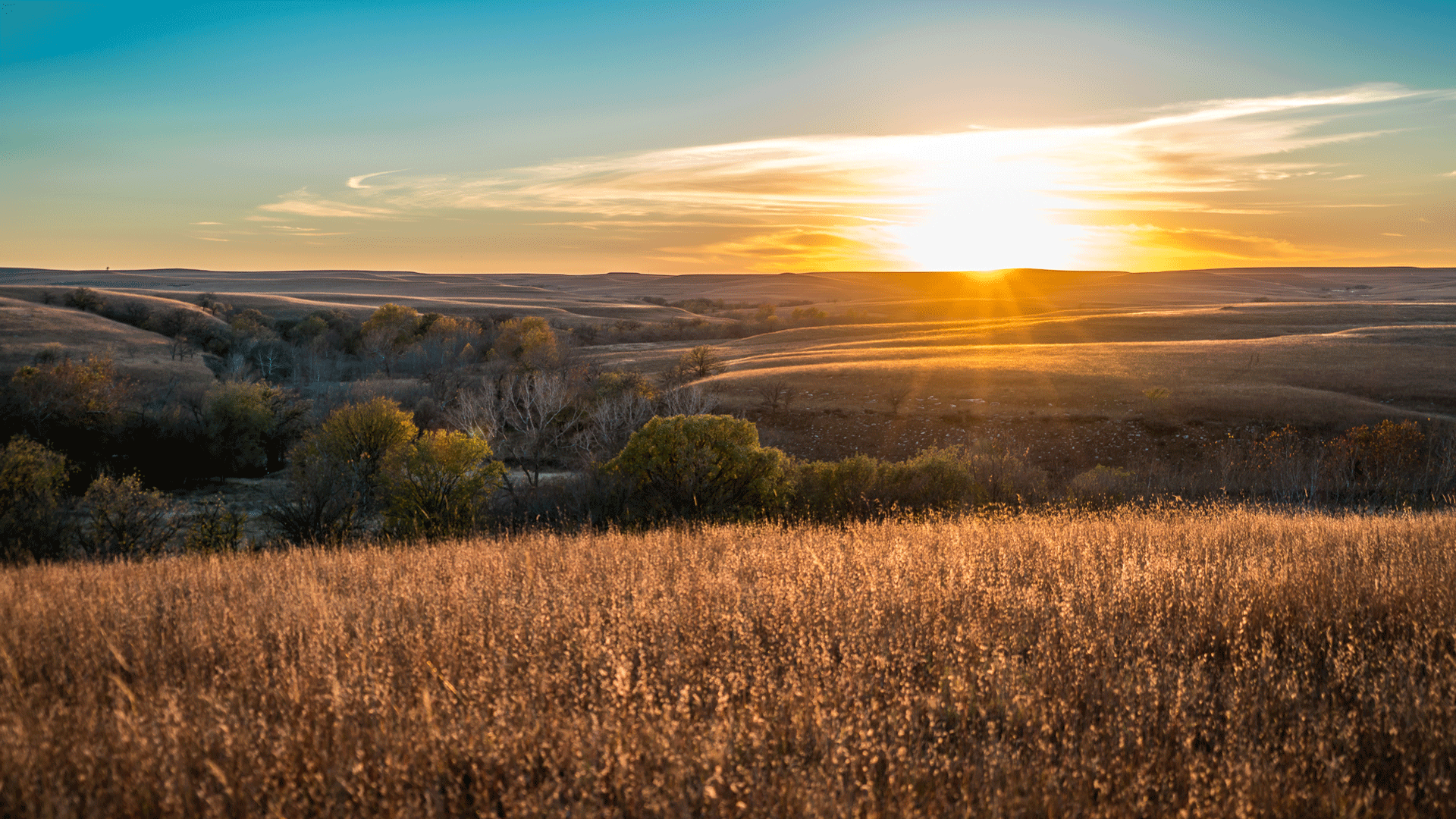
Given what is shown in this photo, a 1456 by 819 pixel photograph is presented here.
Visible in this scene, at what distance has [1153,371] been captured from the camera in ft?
141

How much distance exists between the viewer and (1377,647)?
476 cm

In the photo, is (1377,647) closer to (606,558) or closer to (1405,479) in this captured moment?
(606,558)

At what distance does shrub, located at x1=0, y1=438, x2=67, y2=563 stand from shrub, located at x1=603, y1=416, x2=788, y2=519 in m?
10.2

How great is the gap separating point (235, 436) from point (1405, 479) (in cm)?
4176

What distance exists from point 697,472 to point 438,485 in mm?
5739

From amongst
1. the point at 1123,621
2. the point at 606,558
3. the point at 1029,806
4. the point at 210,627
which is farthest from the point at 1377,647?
the point at 210,627

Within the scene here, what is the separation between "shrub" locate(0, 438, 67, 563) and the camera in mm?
14070

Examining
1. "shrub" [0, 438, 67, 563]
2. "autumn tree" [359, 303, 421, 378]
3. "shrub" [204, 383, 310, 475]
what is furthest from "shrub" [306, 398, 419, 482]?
"autumn tree" [359, 303, 421, 378]

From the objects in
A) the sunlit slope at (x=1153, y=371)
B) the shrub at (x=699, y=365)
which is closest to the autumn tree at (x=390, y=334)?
the shrub at (x=699, y=365)

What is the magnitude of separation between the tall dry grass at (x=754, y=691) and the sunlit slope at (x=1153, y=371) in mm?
32625

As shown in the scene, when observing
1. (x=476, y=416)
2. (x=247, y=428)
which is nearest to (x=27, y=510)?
(x=247, y=428)

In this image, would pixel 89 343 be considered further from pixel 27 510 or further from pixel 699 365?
pixel 27 510

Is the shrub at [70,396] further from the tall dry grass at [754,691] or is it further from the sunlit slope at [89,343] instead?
the tall dry grass at [754,691]

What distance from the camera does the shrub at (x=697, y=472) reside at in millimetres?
15359
